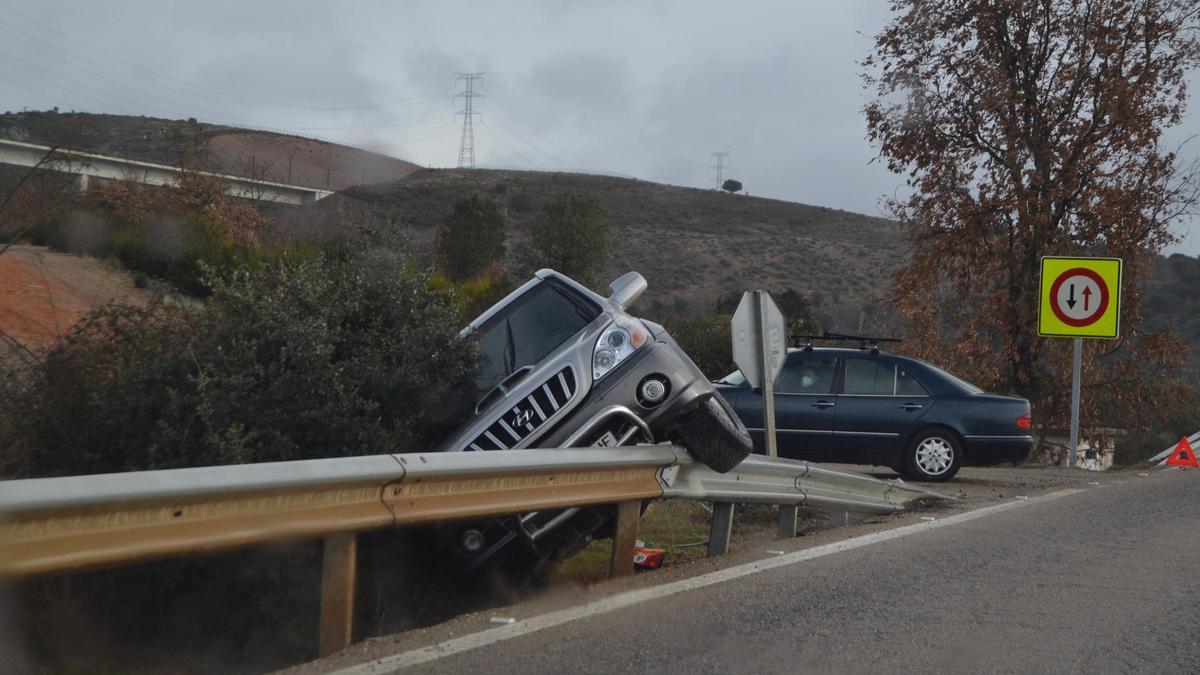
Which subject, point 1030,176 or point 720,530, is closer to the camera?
point 720,530

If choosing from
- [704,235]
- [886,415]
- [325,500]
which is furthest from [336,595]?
[704,235]

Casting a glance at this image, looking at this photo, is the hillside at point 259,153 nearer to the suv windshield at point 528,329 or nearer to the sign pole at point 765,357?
the sign pole at point 765,357

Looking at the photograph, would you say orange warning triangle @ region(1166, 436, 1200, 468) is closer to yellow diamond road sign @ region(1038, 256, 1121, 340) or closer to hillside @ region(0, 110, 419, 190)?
yellow diamond road sign @ region(1038, 256, 1121, 340)

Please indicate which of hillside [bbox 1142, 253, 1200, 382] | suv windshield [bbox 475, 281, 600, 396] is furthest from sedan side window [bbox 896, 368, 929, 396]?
hillside [bbox 1142, 253, 1200, 382]

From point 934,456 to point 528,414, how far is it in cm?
765

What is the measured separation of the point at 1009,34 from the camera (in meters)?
20.6

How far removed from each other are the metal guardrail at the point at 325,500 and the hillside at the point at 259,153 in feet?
46.1

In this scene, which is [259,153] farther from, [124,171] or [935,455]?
[935,455]

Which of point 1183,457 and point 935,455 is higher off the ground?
point 935,455

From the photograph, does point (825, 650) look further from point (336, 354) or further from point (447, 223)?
point (447, 223)

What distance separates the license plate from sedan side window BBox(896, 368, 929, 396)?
7318 mm

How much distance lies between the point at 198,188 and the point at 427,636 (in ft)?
80.9

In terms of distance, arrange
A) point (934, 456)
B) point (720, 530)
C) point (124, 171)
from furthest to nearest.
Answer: point (124, 171) → point (934, 456) → point (720, 530)

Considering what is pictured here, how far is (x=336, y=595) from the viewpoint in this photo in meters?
4.62
